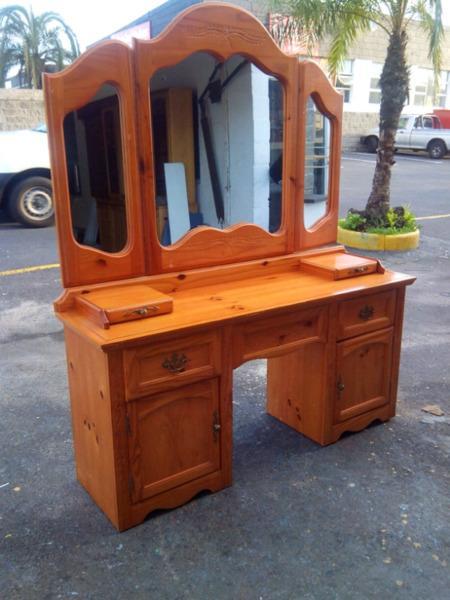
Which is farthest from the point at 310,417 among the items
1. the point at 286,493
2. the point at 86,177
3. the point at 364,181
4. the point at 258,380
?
the point at 364,181

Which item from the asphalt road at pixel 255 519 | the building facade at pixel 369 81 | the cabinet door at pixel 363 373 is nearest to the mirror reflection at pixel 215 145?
the cabinet door at pixel 363 373

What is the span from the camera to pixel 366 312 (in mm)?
2791

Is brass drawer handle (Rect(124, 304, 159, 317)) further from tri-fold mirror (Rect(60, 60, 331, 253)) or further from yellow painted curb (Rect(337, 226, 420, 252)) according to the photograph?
yellow painted curb (Rect(337, 226, 420, 252))

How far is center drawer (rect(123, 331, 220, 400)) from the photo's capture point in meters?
2.10

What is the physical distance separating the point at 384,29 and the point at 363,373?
5.70 meters

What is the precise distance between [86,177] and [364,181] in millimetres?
12583

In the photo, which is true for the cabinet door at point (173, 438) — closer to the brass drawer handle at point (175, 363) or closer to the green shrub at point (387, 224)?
the brass drawer handle at point (175, 363)

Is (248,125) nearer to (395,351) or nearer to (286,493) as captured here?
(395,351)

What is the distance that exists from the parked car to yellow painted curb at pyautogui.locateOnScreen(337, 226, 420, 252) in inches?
170

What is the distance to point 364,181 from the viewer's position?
555 inches

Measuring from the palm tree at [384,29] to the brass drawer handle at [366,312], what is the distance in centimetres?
482

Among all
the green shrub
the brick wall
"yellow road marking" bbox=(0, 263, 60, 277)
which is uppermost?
the brick wall

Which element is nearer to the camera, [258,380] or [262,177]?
[262,177]

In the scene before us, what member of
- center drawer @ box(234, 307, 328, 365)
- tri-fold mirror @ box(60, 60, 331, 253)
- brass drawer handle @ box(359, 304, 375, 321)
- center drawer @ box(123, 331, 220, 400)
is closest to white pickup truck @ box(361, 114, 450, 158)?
tri-fold mirror @ box(60, 60, 331, 253)
